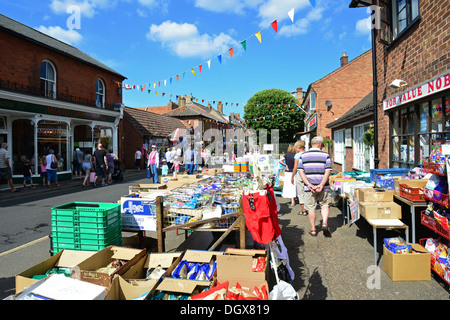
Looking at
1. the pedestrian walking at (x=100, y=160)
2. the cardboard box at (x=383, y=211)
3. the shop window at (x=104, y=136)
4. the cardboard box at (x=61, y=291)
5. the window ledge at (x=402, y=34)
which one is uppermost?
the window ledge at (x=402, y=34)

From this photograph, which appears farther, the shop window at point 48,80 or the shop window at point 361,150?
the shop window at point 48,80

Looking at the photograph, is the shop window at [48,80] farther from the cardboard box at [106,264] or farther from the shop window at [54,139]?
the cardboard box at [106,264]

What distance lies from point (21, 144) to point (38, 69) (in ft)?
12.9

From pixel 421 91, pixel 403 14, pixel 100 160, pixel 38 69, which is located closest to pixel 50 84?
pixel 38 69

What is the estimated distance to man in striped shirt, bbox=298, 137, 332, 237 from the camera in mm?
5270

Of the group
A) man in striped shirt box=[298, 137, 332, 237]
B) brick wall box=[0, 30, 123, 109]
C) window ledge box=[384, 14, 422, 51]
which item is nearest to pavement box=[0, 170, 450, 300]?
man in striped shirt box=[298, 137, 332, 237]

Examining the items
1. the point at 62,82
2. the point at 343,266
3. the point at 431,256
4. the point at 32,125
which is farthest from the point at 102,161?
the point at 431,256

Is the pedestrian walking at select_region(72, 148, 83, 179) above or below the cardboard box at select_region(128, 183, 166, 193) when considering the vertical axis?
above

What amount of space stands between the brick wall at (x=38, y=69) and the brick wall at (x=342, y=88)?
15333 mm

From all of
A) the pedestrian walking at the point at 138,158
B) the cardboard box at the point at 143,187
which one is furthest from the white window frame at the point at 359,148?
the pedestrian walking at the point at 138,158

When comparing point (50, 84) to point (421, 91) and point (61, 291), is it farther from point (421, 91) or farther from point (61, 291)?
point (421, 91)

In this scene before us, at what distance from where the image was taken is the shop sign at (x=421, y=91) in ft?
15.5

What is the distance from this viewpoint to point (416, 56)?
5781 mm

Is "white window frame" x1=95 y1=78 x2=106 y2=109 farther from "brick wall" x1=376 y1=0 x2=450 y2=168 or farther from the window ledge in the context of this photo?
the window ledge
